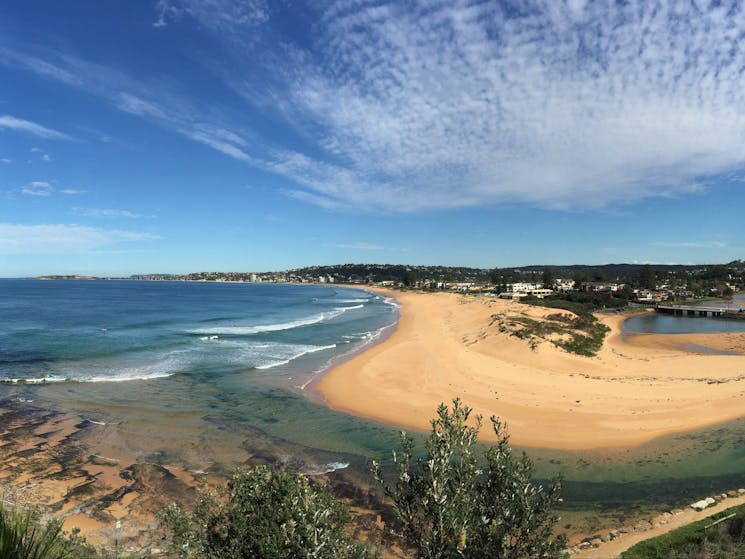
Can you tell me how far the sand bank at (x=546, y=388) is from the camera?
19062mm

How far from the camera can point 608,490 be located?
13.6 m

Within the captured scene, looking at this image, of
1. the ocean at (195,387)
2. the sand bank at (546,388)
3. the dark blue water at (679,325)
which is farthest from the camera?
the dark blue water at (679,325)

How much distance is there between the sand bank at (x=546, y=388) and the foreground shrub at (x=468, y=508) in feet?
40.4

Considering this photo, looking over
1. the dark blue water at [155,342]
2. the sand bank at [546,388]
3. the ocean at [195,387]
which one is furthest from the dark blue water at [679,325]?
the ocean at [195,387]

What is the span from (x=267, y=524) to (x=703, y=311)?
9686 cm

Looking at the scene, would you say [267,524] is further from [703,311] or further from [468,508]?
[703,311]

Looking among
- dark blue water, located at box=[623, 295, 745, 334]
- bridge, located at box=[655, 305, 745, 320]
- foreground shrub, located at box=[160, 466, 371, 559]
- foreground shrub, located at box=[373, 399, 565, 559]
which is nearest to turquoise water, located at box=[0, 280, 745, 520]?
foreground shrub, located at box=[160, 466, 371, 559]

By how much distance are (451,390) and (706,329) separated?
5479cm

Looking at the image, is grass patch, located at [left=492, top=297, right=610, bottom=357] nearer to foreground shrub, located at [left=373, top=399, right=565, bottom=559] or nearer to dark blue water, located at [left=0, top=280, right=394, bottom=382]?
dark blue water, located at [left=0, top=280, right=394, bottom=382]

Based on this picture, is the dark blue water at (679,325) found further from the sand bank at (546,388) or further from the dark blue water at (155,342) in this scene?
the dark blue water at (155,342)

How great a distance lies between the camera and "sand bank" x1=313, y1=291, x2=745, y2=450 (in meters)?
19.1

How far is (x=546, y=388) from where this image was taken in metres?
24.5

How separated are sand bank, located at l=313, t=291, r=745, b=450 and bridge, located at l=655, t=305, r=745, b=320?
139 ft

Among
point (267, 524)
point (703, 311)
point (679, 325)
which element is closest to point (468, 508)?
point (267, 524)
